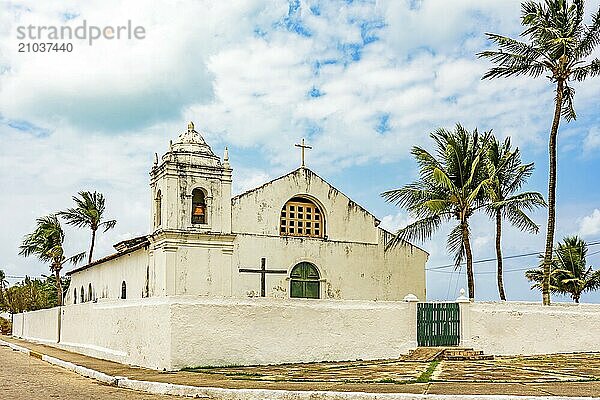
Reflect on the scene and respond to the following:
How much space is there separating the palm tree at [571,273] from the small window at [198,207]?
50.7 ft

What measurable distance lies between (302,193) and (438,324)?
678cm

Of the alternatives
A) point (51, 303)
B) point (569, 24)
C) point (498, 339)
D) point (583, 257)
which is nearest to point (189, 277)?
point (498, 339)

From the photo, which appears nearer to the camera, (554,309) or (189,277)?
(554,309)

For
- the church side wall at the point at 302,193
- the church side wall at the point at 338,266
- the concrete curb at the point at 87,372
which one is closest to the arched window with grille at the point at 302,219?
the church side wall at the point at 302,193

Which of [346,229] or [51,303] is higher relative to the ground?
[346,229]

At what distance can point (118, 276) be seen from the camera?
2822 cm

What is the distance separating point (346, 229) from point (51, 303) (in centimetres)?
3032

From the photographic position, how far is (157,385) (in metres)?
12.8

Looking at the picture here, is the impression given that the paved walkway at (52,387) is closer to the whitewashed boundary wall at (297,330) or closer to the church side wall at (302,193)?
the whitewashed boundary wall at (297,330)

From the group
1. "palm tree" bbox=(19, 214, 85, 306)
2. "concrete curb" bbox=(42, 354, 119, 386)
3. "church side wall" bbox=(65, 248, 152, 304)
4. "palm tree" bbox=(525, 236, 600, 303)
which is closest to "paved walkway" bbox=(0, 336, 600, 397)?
"concrete curb" bbox=(42, 354, 119, 386)

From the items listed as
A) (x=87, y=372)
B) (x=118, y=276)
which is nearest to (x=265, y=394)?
(x=87, y=372)

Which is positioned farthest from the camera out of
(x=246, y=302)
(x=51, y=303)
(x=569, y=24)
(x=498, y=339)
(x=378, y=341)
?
(x=51, y=303)

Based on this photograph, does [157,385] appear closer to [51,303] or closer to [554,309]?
[554,309]

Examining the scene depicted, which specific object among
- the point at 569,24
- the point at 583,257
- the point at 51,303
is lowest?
the point at 51,303
